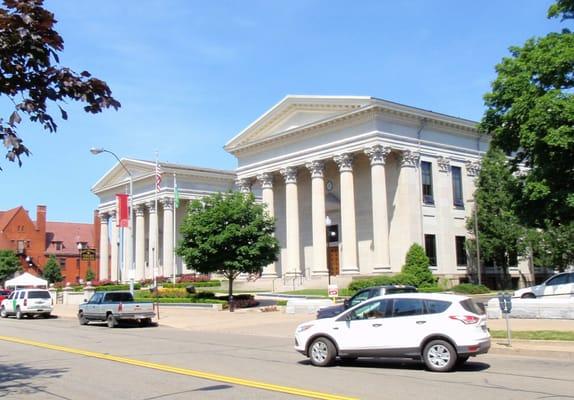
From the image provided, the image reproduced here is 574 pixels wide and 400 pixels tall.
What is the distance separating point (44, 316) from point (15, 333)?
Answer: 15512 mm

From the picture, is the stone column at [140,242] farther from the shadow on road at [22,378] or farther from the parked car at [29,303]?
the shadow on road at [22,378]

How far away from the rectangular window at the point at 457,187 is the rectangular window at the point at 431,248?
13.5 ft

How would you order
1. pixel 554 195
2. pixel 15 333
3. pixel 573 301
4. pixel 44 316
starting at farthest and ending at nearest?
pixel 44 316 < pixel 554 195 < pixel 15 333 < pixel 573 301

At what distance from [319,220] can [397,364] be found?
36.8 m

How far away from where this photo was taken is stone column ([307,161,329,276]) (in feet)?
165

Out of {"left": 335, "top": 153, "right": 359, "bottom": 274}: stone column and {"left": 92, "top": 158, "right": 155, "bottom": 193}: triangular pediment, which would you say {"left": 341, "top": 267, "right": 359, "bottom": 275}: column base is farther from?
{"left": 92, "top": 158, "right": 155, "bottom": 193}: triangular pediment

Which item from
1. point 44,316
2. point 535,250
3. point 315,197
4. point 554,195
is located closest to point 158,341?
point 554,195

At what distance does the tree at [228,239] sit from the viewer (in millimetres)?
36688

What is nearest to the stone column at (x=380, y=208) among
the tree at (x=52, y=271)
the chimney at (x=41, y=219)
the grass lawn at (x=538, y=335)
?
the grass lawn at (x=538, y=335)

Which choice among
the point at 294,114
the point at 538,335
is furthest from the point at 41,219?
the point at 538,335

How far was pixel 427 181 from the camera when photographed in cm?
5038

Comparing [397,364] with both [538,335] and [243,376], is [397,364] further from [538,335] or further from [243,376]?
[538,335]

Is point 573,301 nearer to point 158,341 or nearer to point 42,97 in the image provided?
point 158,341

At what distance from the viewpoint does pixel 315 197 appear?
51.6 m
